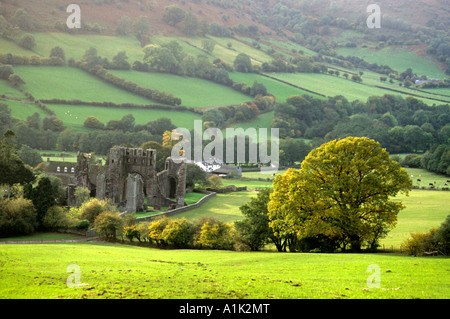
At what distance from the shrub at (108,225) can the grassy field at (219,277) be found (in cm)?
1358

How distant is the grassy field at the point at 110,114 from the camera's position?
388ft

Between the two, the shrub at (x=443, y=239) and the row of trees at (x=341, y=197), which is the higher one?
the row of trees at (x=341, y=197)

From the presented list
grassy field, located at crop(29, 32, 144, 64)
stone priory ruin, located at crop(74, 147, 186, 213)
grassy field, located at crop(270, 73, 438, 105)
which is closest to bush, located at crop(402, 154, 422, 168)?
stone priory ruin, located at crop(74, 147, 186, 213)

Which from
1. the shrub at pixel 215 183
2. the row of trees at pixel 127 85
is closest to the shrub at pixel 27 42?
the row of trees at pixel 127 85

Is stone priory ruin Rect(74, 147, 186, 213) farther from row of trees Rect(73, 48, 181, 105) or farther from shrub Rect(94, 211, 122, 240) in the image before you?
row of trees Rect(73, 48, 181, 105)

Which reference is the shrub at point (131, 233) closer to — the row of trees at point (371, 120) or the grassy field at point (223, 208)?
the grassy field at point (223, 208)

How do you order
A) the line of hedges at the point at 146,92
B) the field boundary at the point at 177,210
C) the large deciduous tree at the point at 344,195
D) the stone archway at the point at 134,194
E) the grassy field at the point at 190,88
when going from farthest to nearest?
1. the grassy field at the point at 190,88
2. the line of hedges at the point at 146,92
3. the stone archway at the point at 134,194
4. the field boundary at the point at 177,210
5. the large deciduous tree at the point at 344,195

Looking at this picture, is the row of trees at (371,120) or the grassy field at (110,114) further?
the row of trees at (371,120)

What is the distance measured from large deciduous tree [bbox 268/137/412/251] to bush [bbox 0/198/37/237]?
24.2 metres

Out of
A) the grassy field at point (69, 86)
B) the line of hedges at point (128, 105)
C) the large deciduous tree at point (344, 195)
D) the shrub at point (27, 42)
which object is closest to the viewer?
the large deciduous tree at point (344, 195)

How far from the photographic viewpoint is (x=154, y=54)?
167 m

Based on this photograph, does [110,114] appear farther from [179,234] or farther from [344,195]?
[344,195]

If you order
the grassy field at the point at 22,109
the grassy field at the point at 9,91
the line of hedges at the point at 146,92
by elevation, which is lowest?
the grassy field at the point at 22,109
